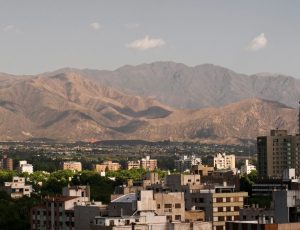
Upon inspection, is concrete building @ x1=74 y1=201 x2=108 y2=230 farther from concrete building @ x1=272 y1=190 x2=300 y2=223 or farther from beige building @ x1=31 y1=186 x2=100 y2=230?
concrete building @ x1=272 y1=190 x2=300 y2=223

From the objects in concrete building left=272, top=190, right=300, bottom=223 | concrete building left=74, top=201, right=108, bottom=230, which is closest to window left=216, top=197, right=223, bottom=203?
concrete building left=74, top=201, right=108, bottom=230

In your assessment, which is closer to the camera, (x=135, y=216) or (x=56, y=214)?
(x=135, y=216)

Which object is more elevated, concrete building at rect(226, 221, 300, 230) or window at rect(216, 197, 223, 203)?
window at rect(216, 197, 223, 203)

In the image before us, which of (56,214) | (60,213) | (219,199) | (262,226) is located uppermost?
(219,199)

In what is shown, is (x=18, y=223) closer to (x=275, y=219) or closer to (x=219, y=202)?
(x=219, y=202)

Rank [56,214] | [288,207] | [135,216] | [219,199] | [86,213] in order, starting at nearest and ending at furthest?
1. [288,207]
2. [135,216]
3. [86,213]
4. [56,214]
5. [219,199]

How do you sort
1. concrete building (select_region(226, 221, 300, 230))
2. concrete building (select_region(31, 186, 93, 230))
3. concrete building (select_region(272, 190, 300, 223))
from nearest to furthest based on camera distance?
concrete building (select_region(226, 221, 300, 230)), concrete building (select_region(272, 190, 300, 223)), concrete building (select_region(31, 186, 93, 230))

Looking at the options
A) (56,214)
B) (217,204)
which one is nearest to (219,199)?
(217,204)

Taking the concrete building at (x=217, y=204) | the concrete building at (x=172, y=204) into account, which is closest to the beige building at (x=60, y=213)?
the concrete building at (x=172, y=204)

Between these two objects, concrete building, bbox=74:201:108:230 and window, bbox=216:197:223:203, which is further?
window, bbox=216:197:223:203

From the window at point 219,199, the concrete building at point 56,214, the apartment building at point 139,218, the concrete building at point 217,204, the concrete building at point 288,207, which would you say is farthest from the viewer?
the window at point 219,199

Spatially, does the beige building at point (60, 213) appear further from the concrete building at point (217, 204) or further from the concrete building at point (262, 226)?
the concrete building at point (262, 226)

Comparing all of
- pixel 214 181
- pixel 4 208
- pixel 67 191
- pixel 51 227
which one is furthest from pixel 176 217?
pixel 214 181

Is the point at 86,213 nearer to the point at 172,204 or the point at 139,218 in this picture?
the point at 172,204
